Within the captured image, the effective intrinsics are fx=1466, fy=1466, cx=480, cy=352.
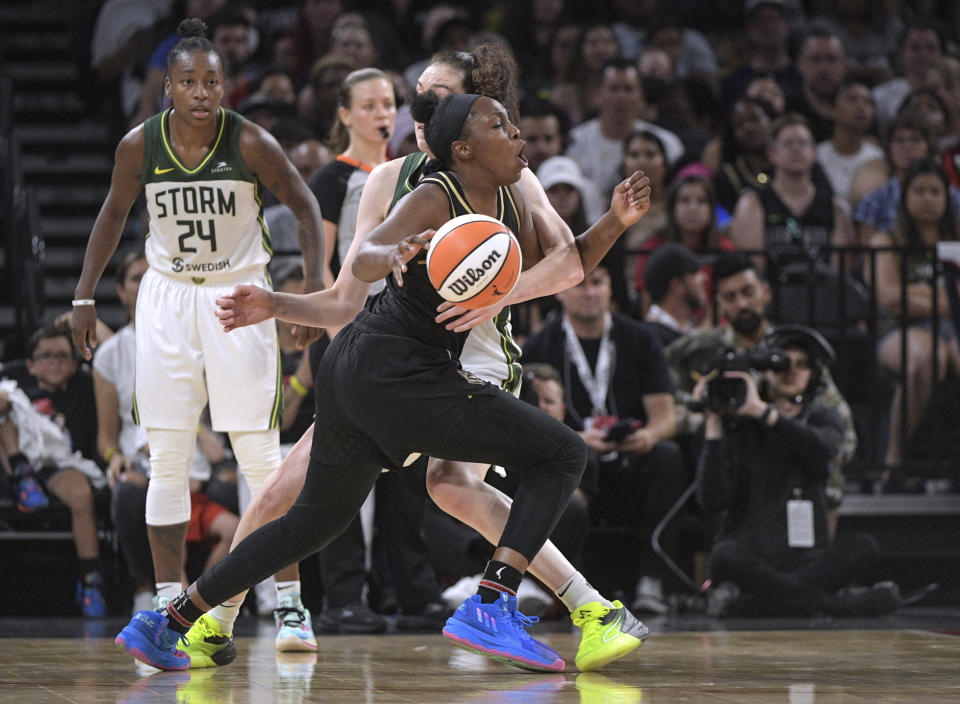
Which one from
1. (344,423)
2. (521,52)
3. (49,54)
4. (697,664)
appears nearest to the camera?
(344,423)

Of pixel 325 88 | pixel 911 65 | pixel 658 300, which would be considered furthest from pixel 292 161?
pixel 911 65

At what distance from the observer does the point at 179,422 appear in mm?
5059

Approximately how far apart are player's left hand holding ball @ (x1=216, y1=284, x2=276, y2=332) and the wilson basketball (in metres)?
0.47

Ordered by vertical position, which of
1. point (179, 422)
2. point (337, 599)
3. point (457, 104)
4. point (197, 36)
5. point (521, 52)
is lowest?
point (337, 599)

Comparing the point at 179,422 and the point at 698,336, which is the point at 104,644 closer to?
the point at 179,422

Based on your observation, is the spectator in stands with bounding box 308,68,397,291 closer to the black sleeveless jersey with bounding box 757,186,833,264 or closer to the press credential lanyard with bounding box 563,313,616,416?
the press credential lanyard with bounding box 563,313,616,416

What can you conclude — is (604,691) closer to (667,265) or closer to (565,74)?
(667,265)

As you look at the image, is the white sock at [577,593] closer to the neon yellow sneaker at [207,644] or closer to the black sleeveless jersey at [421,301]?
the black sleeveless jersey at [421,301]

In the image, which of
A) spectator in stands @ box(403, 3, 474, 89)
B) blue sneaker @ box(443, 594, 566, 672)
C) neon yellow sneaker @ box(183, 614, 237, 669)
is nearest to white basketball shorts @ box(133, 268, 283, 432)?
neon yellow sneaker @ box(183, 614, 237, 669)

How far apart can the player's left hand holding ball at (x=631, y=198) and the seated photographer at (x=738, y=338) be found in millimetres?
2659

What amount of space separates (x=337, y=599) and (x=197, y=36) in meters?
2.35

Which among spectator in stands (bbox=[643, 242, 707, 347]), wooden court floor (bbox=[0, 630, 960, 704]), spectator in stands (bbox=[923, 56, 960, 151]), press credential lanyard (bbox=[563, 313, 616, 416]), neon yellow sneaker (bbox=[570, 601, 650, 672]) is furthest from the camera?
spectator in stands (bbox=[923, 56, 960, 151])

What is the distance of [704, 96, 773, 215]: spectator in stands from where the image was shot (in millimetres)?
8727

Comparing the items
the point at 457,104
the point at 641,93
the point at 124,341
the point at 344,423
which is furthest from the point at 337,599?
the point at 641,93
